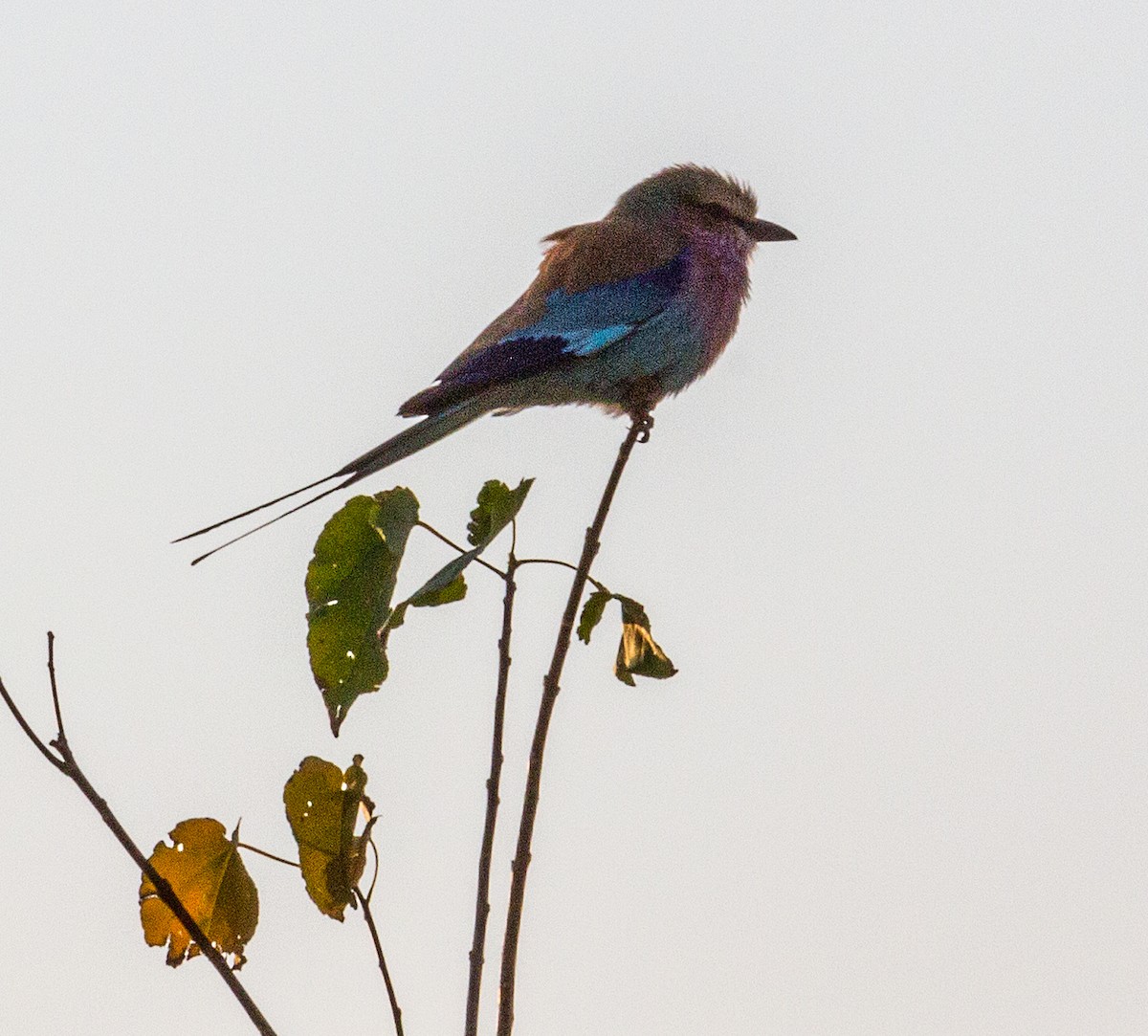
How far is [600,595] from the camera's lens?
246 centimetres

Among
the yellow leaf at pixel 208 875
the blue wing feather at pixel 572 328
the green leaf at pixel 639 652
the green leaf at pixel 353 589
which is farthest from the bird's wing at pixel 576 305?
the yellow leaf at pixel 208 875

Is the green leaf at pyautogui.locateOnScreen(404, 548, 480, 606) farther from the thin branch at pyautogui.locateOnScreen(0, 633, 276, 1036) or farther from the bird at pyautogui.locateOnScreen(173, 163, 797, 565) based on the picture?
the bird at pyautogui.locateOnScreen(173, 163, 797, 565)

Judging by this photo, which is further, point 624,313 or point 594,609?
point 624,313

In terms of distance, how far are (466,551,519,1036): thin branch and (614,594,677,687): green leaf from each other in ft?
1.59

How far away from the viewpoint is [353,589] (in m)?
2.29

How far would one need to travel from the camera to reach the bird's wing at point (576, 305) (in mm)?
3787

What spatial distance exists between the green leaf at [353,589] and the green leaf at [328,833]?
13cm

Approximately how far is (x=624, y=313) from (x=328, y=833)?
2.30 meters

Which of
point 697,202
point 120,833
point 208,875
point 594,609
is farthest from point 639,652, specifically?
point 697,202

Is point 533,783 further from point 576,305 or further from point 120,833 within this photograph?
point 576,305

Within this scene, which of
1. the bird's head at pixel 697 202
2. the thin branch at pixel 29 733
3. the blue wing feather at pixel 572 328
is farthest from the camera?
the bird's head at pixel 697 202

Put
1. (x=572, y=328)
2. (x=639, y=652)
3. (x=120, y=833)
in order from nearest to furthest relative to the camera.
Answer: (x=120, y=833), (x=639, y=652), (x=572, y=328)

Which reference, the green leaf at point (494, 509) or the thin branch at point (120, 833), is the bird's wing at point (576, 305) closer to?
the green leaf at point (494, 509)

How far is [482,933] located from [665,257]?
2.80 metres
